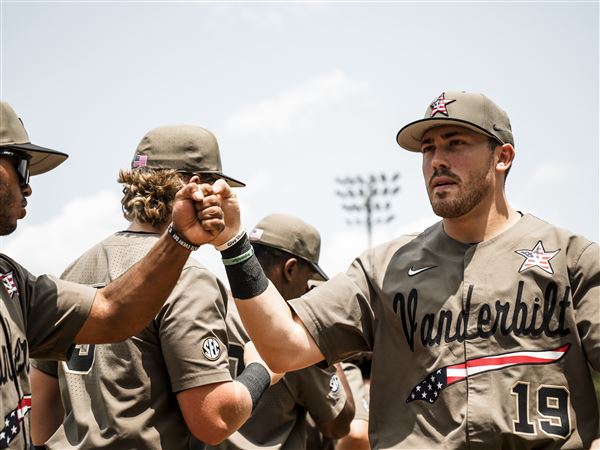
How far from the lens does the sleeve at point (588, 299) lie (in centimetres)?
425

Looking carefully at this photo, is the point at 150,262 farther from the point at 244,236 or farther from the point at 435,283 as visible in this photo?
the point at 435,283

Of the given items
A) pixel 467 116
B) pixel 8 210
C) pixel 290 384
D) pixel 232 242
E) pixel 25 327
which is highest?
pixel 467 116

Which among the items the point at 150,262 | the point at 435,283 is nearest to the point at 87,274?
the point at 150,262

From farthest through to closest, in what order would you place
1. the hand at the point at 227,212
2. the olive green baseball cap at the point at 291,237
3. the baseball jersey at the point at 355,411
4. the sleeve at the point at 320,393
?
1. the baseball jersey at the point at 355,411
2. the olive green baseball cap at the point at 291,237
3. the sleeve at the point at 320,393
4. the hand at the point at 227,212

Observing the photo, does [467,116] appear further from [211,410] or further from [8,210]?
[8,210]

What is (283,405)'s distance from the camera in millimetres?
5887

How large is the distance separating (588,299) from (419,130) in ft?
4.06

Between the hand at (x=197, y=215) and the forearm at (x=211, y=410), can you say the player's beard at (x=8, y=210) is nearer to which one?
the hand at (x=197, y=215)

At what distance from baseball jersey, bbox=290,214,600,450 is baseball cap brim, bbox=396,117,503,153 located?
1.87 ft

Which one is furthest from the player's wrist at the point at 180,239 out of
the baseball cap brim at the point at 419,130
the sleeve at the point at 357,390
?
the sleeve at the point at 357,390

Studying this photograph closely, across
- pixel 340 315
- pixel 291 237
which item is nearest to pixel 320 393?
pixel 291 237

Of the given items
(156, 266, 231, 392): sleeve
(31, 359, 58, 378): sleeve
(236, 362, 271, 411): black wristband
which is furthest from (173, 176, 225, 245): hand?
(31, 359, 58, 378): sleeve

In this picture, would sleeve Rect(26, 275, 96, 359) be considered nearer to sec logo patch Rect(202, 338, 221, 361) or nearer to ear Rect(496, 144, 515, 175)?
sec logo patch Rect(202, 338, 221, 361)

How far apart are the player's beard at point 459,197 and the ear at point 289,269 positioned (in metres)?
2.11
